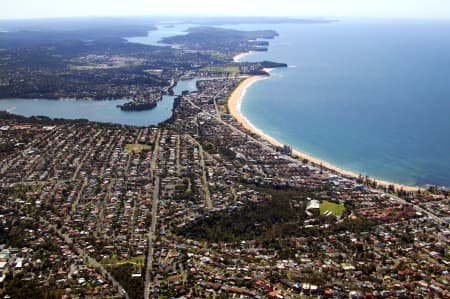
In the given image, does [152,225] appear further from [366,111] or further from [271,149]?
[366,111]

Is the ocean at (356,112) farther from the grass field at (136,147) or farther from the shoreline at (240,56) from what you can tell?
the shoreline at (240,56)

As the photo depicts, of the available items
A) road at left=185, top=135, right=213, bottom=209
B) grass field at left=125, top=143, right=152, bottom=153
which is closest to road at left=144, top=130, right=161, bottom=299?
grass field at left=125, top=143, right=152, bottom=153

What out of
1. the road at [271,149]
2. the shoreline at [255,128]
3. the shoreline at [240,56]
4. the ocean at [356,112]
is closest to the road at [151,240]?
Result: the road at [271,149]

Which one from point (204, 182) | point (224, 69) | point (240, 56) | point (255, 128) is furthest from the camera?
point (240, 56)

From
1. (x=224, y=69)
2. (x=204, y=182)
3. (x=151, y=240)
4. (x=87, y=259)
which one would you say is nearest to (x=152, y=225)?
(x=151, y=240)

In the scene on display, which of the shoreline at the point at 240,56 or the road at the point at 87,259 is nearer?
the road at the point at 87,259

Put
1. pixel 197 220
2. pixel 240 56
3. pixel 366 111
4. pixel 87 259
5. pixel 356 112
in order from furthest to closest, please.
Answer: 1. pixel 240 56
2. pixel 366 111
3. pixel 356 112
4. pixel 197 220
5. pixel 87 259
